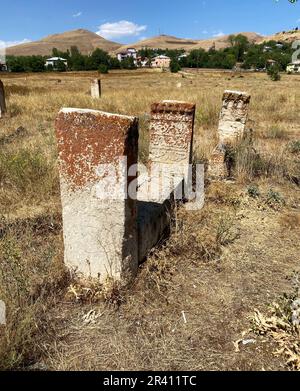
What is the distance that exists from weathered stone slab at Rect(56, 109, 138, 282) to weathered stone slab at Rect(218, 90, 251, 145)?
14.9 feet

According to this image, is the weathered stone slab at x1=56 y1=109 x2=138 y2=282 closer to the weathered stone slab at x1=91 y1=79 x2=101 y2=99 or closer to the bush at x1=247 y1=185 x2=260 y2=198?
the bush at x1=247 y1=185 x2=260 y2=198

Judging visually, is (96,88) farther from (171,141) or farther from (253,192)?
(253,192)

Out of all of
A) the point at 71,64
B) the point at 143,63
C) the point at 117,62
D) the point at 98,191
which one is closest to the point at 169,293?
the point at 98,191

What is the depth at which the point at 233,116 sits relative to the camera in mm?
7168

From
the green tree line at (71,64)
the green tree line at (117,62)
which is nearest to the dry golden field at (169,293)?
the green tree line at (117,62)

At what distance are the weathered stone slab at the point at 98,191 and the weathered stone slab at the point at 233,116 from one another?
453 centimetres

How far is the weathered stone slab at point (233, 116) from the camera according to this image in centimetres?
693

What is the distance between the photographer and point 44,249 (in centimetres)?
372

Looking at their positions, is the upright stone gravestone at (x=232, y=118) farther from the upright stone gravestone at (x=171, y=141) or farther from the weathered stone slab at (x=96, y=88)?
the weathered stone slab at (x=96, y=88)

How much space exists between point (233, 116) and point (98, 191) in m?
5.05

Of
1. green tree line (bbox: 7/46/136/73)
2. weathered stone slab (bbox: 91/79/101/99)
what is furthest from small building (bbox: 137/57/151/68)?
weathered stone slab (bbox: 91/79/101/99)

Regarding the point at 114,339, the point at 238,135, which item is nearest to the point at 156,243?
the point at 114,339
